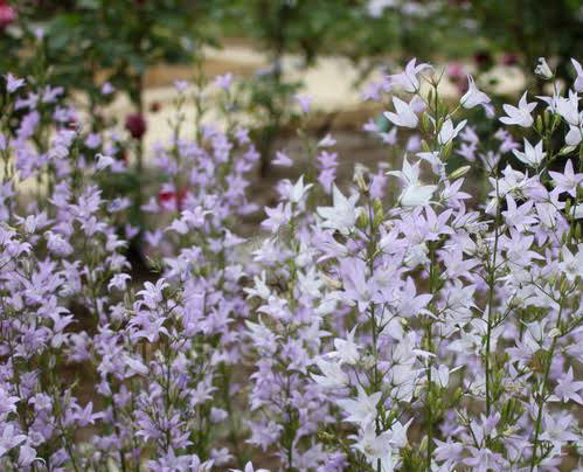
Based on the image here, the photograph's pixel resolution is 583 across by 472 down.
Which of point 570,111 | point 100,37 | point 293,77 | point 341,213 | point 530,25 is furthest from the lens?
point 293,77

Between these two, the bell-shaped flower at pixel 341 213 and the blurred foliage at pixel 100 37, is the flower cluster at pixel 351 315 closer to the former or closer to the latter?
the bell-shaped flower at pixel 341 213

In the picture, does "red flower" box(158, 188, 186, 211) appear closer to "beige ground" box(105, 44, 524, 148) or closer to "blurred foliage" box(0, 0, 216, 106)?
"blurred foliage" box(0, 0, 216, 106)

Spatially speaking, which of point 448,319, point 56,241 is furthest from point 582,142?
point 56,241

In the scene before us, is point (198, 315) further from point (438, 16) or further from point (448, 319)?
point (438, 16)

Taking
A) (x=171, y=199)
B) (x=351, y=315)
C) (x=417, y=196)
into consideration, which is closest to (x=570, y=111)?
(x=417, y=196)

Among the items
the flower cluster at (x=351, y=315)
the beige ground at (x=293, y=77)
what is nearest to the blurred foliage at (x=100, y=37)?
the flower cluster at (x=351, y=315)

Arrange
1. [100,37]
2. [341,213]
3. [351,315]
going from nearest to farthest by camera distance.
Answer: [341,213]
[351,315]
[100,37]

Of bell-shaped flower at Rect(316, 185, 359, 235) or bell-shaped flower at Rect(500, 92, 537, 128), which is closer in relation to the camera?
bell-shaped flower at Rect(316, 185, 359, 235)

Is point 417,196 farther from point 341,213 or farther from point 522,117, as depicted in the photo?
point 522,117

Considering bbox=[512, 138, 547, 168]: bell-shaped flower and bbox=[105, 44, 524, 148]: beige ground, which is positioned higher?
bbox=[512, 138, 547, 168]: bell-shaped flower

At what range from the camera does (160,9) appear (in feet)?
14.4

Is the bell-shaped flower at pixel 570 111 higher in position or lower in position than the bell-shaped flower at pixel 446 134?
higher

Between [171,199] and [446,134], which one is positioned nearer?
[446,134]

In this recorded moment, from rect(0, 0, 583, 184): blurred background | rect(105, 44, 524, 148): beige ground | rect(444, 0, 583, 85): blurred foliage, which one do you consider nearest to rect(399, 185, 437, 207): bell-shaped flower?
rect(0, 0, 583, 184): blurred background
